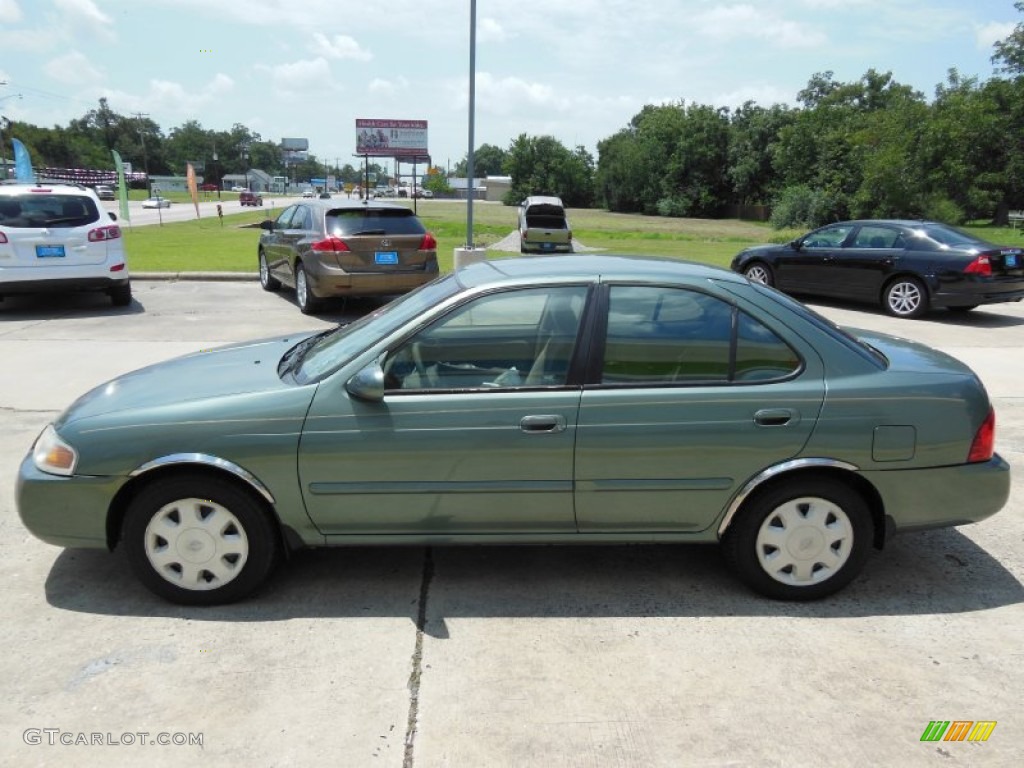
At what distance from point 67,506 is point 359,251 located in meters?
7.49

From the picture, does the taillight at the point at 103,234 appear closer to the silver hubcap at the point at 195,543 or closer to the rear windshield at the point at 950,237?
the silver hubcap at the point at 195,543

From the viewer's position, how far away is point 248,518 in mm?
3305

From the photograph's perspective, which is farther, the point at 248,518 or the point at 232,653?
the point at 248,518

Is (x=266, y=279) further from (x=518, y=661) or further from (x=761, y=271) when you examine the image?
(x=518, y=661)

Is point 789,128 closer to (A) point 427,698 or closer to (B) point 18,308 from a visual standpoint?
(B) point 18,308

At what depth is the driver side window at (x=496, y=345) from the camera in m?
3.37

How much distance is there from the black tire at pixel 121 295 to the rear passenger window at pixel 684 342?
9.96 metres

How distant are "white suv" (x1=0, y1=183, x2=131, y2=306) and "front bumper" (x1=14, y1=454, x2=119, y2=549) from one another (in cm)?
838

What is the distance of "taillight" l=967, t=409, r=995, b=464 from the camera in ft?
11.2

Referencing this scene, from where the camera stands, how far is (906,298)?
11.7 m

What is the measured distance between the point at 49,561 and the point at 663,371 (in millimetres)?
3198

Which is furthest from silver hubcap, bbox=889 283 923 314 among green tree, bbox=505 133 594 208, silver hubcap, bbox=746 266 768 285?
green tree, bbox=505 133 594 208

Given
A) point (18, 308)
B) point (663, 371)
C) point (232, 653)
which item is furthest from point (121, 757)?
point (18, 308)

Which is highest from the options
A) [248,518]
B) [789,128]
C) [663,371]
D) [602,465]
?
[789,128]
